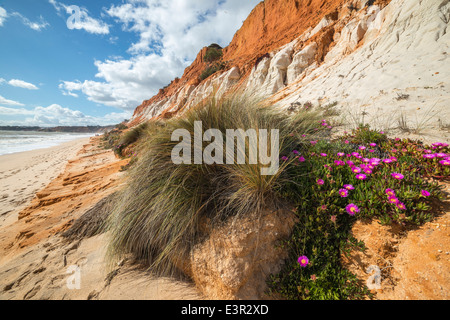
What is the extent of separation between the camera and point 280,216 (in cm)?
176

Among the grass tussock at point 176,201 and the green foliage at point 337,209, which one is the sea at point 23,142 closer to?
the grass tussock at point 176,201

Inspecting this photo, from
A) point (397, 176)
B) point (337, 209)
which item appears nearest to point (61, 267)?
point (337, 209)

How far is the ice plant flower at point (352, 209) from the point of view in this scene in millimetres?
1544

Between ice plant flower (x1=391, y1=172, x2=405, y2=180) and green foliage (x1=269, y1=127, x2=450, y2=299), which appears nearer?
green foliage (x1=269, y1=127, x2=450, y2=299)

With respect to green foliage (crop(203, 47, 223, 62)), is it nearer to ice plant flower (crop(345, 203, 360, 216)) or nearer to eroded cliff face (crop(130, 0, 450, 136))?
eroded cliff face (crop(130, 0, 450, 136))

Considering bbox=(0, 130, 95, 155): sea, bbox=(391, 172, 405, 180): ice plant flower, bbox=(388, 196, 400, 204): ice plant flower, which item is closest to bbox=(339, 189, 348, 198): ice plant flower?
bbox=(388, 196, 400, 204): ice plant flower

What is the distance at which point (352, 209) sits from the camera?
61.4 inches

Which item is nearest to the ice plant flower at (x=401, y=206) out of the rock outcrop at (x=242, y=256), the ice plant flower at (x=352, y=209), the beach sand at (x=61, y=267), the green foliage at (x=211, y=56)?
the ice plant flower at (x=352, y=209)

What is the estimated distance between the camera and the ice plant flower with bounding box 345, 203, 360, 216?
1.54 metres

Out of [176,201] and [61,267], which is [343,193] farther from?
[61,267]
